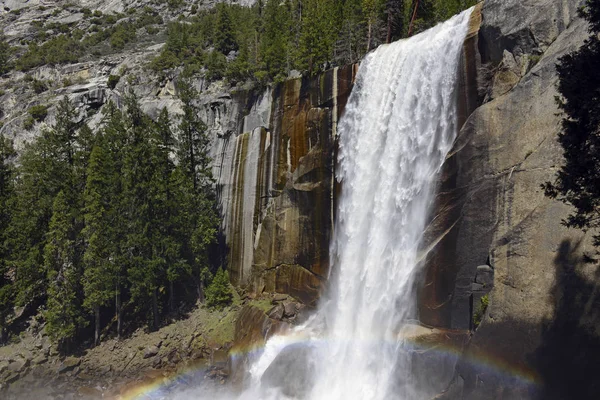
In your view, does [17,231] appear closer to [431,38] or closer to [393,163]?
[393,163]

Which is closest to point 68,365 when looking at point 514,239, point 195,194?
point 195,194

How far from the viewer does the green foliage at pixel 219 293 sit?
99.2ft

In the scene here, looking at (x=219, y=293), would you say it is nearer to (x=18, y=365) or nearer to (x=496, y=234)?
(x=18, y=365)

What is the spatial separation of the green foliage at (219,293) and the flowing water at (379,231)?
702 centimetres

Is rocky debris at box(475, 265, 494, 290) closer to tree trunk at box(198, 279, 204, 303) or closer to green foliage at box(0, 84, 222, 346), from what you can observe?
green foliage at box(0, 84, 222, 346)

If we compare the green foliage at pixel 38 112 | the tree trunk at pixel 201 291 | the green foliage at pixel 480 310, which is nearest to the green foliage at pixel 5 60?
the green foliage at pixel 38 112

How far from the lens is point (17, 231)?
2967cm

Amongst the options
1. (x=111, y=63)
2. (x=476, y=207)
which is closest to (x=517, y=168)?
(x=476, y=207)

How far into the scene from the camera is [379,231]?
22422mm

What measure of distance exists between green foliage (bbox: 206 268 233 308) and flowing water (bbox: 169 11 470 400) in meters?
7.02

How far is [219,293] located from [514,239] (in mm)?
21238

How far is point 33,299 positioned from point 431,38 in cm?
3319

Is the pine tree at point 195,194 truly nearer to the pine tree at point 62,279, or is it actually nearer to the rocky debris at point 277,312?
the pine tree at point 62,279

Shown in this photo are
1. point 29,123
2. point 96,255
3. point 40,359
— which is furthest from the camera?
point 29,123
